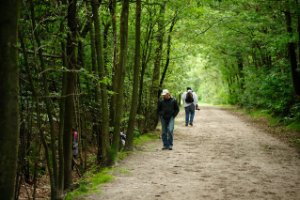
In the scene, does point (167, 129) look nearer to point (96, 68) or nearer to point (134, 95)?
point (134, 95)

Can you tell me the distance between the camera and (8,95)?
461 cm

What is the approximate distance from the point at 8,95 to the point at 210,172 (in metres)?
6.45

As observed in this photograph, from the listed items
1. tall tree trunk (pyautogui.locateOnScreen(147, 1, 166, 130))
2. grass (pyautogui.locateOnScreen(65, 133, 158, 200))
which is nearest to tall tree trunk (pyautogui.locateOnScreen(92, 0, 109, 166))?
grass (pyautogui.locateOnScreen(65, 133, 158, 200))

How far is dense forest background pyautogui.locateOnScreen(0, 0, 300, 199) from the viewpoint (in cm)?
668

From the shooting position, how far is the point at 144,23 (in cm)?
1568

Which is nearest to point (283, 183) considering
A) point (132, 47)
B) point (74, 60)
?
point (74, 60)

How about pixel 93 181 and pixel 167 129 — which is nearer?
pixel 93 181

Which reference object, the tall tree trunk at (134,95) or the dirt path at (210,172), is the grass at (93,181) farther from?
the tall tree trunk at (134,95)

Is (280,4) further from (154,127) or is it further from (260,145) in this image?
(154,127)

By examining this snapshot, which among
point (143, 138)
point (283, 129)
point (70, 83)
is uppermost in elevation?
point (70, 83)

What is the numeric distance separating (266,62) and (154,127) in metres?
13.1

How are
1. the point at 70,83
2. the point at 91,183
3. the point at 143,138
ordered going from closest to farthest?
1. the point at 70,83
2. the point at 91,183
3. the point at 143,138

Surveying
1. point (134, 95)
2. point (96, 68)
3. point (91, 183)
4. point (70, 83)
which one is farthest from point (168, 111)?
point (70, 83)

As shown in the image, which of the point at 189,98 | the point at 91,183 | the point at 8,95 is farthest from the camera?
the point at 189,98
